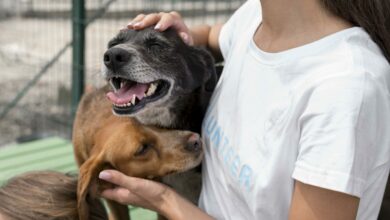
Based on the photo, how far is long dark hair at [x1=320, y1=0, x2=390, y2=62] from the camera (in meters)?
1.58

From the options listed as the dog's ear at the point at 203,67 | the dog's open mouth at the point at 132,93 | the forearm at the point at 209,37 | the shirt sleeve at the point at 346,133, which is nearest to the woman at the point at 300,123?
the shirt sleeve at the point at 346,133

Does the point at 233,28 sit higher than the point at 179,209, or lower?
higher

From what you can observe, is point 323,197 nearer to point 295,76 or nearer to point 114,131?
point 295,76

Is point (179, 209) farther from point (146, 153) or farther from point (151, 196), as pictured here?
point (146, 153)

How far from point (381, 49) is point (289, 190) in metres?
0.45


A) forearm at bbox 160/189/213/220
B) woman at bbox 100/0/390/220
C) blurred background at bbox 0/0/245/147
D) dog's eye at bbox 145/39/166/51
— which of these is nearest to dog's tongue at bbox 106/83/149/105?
dog's eye at bbox 145/39/166/51

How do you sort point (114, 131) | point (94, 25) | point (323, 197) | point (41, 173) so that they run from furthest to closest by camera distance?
point (94, 25), point (114, 131), point (41, 173), point (323, 197)

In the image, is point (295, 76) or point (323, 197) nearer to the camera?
point (323, 197)

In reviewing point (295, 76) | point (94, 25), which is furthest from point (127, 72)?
point (94, 25)

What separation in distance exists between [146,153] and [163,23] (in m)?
0.50

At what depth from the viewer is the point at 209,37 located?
260 cm

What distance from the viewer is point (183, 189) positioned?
2.34 meters

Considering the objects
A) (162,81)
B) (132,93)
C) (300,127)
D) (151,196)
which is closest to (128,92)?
(132,93)

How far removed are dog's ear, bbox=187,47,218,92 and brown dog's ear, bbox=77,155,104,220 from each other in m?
0.51
